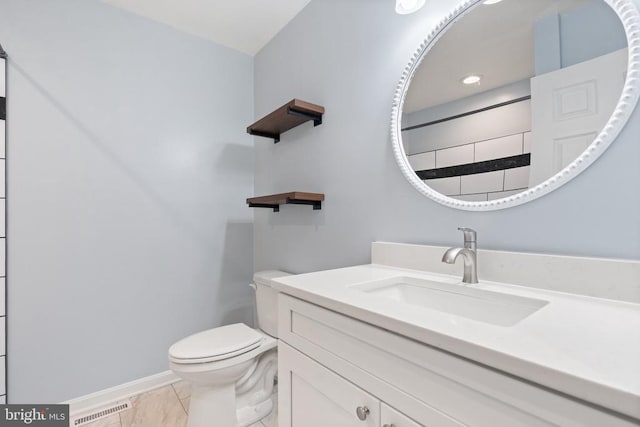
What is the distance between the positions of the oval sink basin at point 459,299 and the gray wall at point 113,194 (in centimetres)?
146

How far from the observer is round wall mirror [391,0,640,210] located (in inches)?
30.2

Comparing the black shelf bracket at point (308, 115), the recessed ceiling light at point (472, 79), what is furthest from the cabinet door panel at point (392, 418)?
the black shelf bracket at point (308, 115)

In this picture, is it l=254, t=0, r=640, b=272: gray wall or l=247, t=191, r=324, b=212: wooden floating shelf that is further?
l=247, t=191, r=324, b=212: wooden floating shelf

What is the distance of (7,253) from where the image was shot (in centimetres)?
145

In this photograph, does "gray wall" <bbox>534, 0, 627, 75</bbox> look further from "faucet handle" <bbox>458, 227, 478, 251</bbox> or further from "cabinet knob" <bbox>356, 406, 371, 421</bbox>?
"cabinet knob" <bbox>356, 406, 371, 421</bbox>

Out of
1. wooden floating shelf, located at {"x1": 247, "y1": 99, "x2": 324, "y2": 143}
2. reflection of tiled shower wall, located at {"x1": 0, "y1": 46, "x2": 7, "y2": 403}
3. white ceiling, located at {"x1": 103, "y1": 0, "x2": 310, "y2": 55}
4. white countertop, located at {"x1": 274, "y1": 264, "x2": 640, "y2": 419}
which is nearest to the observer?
white countertop, located at {"x1": 274, "y1": 264, "x2": 640, "y2": 419}

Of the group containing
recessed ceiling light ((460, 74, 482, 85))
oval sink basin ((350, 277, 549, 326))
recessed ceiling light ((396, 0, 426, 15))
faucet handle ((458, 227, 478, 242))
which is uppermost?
recessed ceiling light ((396, 0, 426, 15))

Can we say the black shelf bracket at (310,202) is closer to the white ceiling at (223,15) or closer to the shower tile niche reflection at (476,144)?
the shower tile niche reflection at (476,144)

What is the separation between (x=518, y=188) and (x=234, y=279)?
1862 mm

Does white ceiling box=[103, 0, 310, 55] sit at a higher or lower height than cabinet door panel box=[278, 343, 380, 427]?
higher

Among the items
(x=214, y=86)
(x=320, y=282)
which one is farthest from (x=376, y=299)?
(x=214, y=86)

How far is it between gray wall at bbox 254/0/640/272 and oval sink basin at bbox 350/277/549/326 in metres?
0.20

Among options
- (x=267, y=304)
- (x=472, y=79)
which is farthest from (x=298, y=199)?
(x=472, y=79)

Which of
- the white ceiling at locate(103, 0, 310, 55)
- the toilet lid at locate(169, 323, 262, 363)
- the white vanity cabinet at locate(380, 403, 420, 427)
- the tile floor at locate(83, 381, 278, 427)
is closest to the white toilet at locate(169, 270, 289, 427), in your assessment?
the toilet lid at locate(169, 323, 262, 363)
